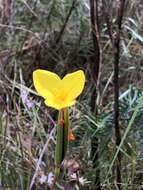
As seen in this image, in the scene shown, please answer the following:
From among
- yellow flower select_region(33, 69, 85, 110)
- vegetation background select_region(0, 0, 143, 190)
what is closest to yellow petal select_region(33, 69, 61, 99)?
yellow flower select_region(33, 69, 85, 110)

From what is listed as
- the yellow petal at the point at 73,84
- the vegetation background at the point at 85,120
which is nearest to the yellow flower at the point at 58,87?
the yellow petal at the point at 73,84

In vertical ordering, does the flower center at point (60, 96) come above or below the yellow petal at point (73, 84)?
below

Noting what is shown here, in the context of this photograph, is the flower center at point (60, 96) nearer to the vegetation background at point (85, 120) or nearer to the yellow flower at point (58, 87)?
the yellow flower at point (58, 87)

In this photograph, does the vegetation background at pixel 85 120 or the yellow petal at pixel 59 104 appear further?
the vegetation background at pixel 85 120

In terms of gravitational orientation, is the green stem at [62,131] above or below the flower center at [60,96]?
below

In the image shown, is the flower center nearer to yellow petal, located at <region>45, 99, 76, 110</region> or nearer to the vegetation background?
yellow petal, located at <region>45, 99, 76, 110</region>

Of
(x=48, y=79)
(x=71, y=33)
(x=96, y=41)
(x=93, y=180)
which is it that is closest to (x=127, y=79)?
(x=71, y=33)

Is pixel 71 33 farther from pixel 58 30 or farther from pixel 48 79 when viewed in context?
pixel 48 79

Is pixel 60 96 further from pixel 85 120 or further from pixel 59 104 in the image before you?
pixel 85 120

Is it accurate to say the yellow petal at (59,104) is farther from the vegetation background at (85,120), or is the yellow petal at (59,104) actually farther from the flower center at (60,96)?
the vegetation background at (85,120)
